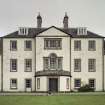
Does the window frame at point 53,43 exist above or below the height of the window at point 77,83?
above

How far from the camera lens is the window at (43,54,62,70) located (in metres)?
69.9

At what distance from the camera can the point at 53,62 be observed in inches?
2761

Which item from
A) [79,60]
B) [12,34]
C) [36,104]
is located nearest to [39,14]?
[12,34]

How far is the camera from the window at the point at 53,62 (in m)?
69.9

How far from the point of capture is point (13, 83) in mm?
72500

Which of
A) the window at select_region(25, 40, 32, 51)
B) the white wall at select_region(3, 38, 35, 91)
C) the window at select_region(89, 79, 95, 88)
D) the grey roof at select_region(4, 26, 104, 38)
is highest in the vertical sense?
the grey roof at select_region(4, 26, 104, 38)

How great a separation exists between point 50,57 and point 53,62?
101 centimetres

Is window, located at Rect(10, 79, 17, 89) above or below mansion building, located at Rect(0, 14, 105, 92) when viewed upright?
below

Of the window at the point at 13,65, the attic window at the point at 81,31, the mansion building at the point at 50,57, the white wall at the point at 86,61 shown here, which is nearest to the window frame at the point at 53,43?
the mansion building at the point at 50,57

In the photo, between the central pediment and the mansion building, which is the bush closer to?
the mansion building

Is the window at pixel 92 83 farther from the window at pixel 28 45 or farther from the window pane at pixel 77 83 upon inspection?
the window at pixel 28 45

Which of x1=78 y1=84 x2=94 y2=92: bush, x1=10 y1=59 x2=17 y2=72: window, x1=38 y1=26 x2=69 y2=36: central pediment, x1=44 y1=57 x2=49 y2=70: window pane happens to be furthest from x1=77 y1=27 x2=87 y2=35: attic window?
x1=10 y1=59 x2=17 y2=72: window

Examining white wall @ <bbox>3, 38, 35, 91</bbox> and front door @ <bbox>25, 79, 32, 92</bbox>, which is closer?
front door @ <bbox>25, 79, 32, 92</bbox>

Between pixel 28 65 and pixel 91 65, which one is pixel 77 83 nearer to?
pixel 91 65
